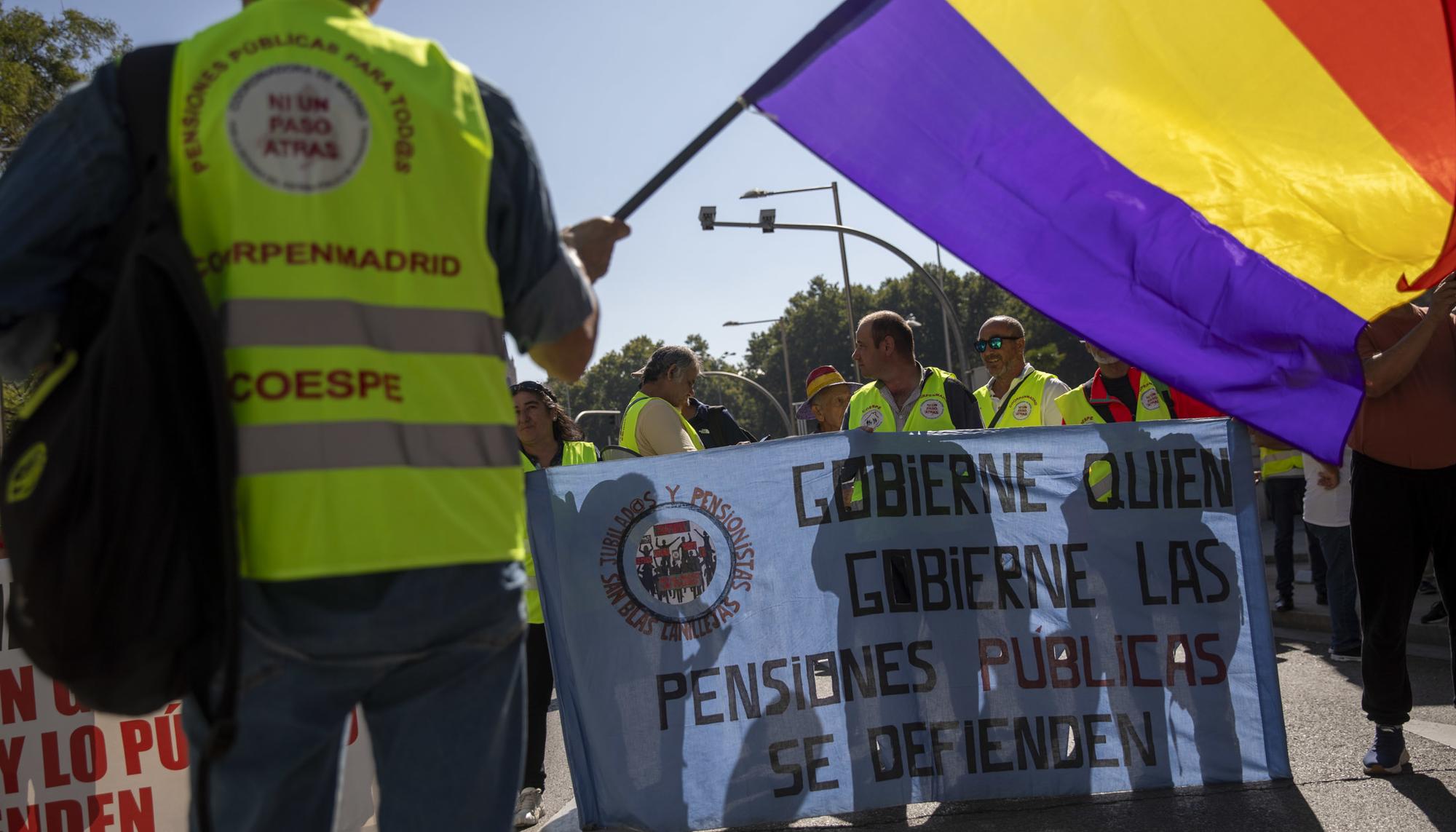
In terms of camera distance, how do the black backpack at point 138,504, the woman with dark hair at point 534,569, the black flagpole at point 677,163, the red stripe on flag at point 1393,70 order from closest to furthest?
the black backpack at point 138,504, the black flagpole at point 677,163, the red stripe on flag at point 1393,70, the woman with dark hair at point 534,569

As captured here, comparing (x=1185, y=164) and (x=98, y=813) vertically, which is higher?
(x=1185, y=164)

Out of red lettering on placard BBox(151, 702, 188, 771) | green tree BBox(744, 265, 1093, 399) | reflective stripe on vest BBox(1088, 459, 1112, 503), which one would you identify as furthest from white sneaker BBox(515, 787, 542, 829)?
green tree BBox(744, 265, 1093, 399)

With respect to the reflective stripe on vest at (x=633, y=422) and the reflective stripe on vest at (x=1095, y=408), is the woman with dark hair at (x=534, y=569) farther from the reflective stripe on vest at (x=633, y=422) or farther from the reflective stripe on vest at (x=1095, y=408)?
the reflective stripe on vest at (x=1095, y=408)

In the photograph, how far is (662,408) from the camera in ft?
21.3

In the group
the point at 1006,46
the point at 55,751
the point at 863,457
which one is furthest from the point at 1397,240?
the point at 55,751

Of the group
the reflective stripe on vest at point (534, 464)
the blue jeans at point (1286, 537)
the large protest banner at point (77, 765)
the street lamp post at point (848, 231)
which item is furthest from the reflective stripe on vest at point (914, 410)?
the street lamp post at point (848, 231)

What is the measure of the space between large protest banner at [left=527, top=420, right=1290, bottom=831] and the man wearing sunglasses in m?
1.92

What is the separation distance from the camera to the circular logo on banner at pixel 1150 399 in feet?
22.7

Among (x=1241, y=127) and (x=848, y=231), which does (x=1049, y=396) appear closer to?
(x=1241, y=127)

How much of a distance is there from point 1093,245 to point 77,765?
4.01 metres

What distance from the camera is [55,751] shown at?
15.5ft

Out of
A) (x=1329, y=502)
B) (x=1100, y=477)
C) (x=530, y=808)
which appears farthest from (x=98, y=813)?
(x=1329, y=502)

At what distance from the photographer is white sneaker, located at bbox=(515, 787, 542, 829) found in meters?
5.36

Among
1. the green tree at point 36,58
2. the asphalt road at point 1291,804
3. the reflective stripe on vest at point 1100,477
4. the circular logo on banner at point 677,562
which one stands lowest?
the asphalt road at point 1291,804
